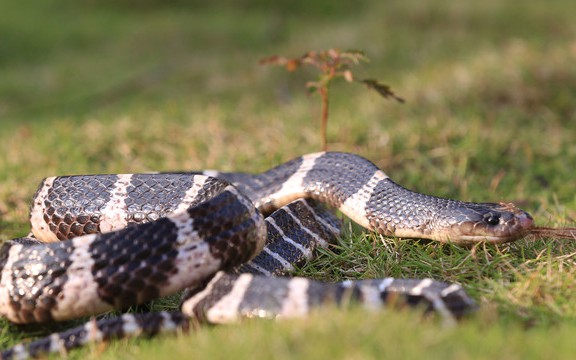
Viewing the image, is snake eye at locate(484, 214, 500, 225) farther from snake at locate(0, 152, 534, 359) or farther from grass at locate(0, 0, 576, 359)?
grass at locate(0, 0, 576, 359)

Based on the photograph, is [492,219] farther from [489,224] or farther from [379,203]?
[379,203]

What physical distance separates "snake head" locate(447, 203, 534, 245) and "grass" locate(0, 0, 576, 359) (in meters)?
0.10

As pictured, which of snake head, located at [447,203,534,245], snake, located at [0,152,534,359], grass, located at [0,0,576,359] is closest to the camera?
grass, located at [0,0,576,359]

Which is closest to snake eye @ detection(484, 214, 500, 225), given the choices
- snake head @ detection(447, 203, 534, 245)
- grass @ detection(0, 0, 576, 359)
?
snake head @ detection(447, 203, 534, 245)

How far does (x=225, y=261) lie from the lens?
13.6ft

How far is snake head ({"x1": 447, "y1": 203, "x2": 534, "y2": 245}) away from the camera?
4.49 meters

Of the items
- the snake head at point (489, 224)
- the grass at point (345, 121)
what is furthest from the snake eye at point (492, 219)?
the grass at point (345, 121)

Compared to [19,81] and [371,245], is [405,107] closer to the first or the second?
[371,245]

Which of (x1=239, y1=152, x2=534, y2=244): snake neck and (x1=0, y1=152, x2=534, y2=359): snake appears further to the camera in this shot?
(x1=239, y1=152, x2=534, y2=244): snake neck

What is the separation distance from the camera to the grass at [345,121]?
333 cm

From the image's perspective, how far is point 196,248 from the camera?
159 inches

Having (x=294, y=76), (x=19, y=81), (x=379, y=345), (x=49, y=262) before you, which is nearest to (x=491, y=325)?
(x=379, y=345)

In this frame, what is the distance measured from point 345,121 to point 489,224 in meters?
3.66

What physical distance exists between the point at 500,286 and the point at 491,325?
2.34 feet
